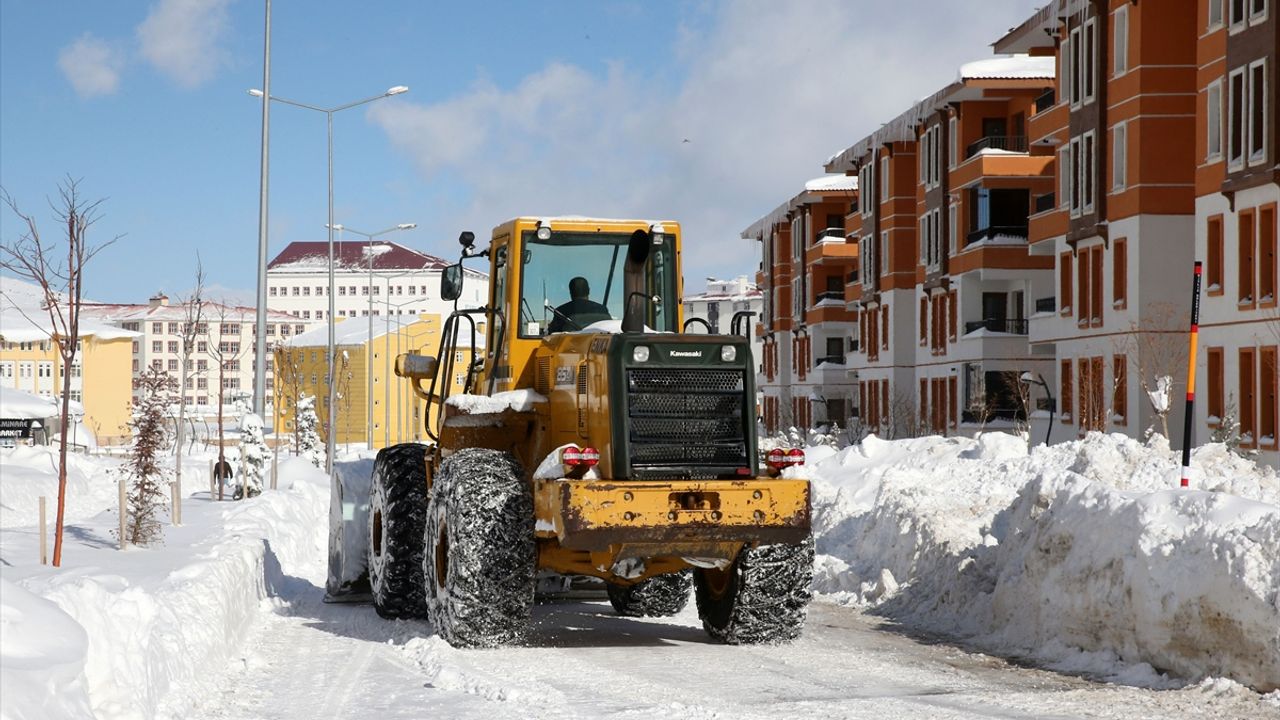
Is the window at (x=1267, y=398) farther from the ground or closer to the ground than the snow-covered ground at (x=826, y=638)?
farther from the ground

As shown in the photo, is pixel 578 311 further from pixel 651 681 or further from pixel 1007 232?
pixel 1007 232

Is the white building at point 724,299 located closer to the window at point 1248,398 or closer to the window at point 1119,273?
the window at point 1119,273

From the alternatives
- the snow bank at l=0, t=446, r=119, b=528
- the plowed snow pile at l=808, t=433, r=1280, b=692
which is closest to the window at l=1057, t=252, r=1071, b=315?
the plowed snow pile at l=808, t=433, r=1280, b=692

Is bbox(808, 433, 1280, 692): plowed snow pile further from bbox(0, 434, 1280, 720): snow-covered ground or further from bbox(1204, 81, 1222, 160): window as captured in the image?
bbox(1204, 81, 1222, 160): window

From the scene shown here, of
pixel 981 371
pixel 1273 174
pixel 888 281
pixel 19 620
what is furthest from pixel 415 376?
pixel 888 281

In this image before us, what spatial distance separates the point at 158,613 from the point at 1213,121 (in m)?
26.9

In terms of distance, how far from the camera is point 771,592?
1245 cm

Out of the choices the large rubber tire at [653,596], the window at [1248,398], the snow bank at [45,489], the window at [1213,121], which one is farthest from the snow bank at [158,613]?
the window at [1213,121]

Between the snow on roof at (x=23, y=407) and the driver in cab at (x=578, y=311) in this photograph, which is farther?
the snow on roof at (x=23, y=407)

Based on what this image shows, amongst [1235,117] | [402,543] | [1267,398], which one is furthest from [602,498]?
[1235,117]

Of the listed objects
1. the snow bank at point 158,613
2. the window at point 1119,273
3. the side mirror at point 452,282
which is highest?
the window at point 1119,273

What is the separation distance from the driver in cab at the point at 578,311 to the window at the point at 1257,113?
2006cm

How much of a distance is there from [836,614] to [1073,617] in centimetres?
329

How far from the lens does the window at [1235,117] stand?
30.5m
